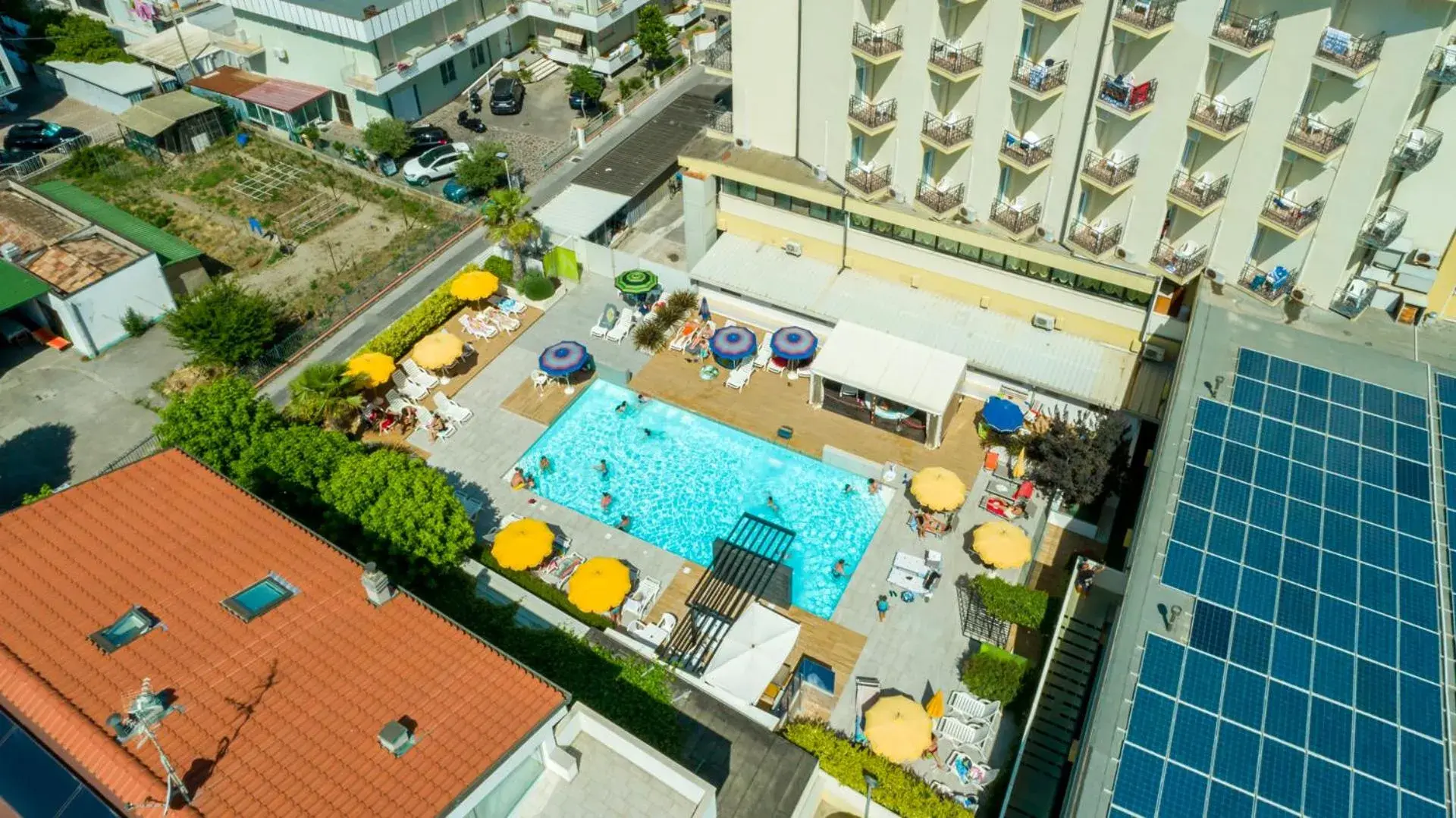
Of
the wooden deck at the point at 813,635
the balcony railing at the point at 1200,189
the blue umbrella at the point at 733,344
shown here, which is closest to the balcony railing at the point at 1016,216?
the balcony railing at the point at 1200,189

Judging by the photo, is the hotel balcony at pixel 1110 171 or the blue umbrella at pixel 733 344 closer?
the hotel balcony at pixel 1110 171

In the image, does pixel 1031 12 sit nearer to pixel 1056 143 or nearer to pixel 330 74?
pixel 1056 143

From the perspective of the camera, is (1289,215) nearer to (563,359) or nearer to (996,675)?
(996,675)

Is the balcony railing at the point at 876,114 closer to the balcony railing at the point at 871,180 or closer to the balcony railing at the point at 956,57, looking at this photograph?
the balcony railing at the point at 871,180

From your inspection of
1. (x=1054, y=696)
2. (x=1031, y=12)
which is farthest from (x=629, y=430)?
(x=1031, y=12)

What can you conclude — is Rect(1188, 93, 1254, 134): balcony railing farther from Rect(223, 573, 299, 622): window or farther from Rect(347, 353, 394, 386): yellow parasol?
Rect(347, 353, 394, 386): yellow parasol

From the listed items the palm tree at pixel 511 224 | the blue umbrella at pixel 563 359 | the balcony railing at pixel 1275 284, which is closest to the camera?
the balcony railing at pixel 1275 284

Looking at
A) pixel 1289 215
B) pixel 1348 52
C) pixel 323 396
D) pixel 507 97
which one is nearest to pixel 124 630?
pixel 323 396
